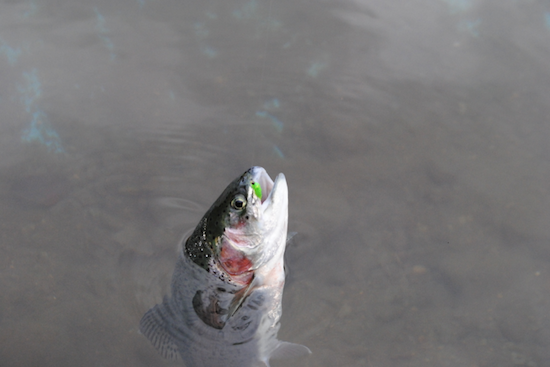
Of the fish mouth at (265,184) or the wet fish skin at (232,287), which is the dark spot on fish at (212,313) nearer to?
the wet fish skin at (232,287)

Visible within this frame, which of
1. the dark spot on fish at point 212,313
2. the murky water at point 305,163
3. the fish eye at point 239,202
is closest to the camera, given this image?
the fish eye at point 239,202

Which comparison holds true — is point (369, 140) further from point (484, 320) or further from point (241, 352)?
point (241, 352)

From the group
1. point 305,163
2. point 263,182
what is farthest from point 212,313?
point 305,163

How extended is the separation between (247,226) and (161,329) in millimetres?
910

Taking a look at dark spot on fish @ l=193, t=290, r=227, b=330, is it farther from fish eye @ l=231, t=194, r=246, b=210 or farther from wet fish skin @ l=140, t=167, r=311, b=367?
fish eye @ l=231, t=194, r=246, b=210

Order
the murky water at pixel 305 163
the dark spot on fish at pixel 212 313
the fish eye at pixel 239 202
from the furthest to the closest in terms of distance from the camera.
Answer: the murky water at pixel 305 163
the dark spot on fish at pixel 212 313
the fish eye at pixel 239 202

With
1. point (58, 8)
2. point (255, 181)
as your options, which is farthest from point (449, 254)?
point (58, 8)

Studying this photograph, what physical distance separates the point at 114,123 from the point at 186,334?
1941mm

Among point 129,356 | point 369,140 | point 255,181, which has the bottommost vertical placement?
point 129,356

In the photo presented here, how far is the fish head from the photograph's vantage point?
2.44 metres

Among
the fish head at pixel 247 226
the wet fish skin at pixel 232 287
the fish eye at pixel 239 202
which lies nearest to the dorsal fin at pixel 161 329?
the wet fish skin at pixel 232 287

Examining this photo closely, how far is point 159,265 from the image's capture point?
304cm

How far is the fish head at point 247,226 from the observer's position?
2.44m

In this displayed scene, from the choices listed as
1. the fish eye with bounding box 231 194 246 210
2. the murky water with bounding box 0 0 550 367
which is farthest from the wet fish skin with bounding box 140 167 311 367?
the murky water with bounding box 0 0 550 367
